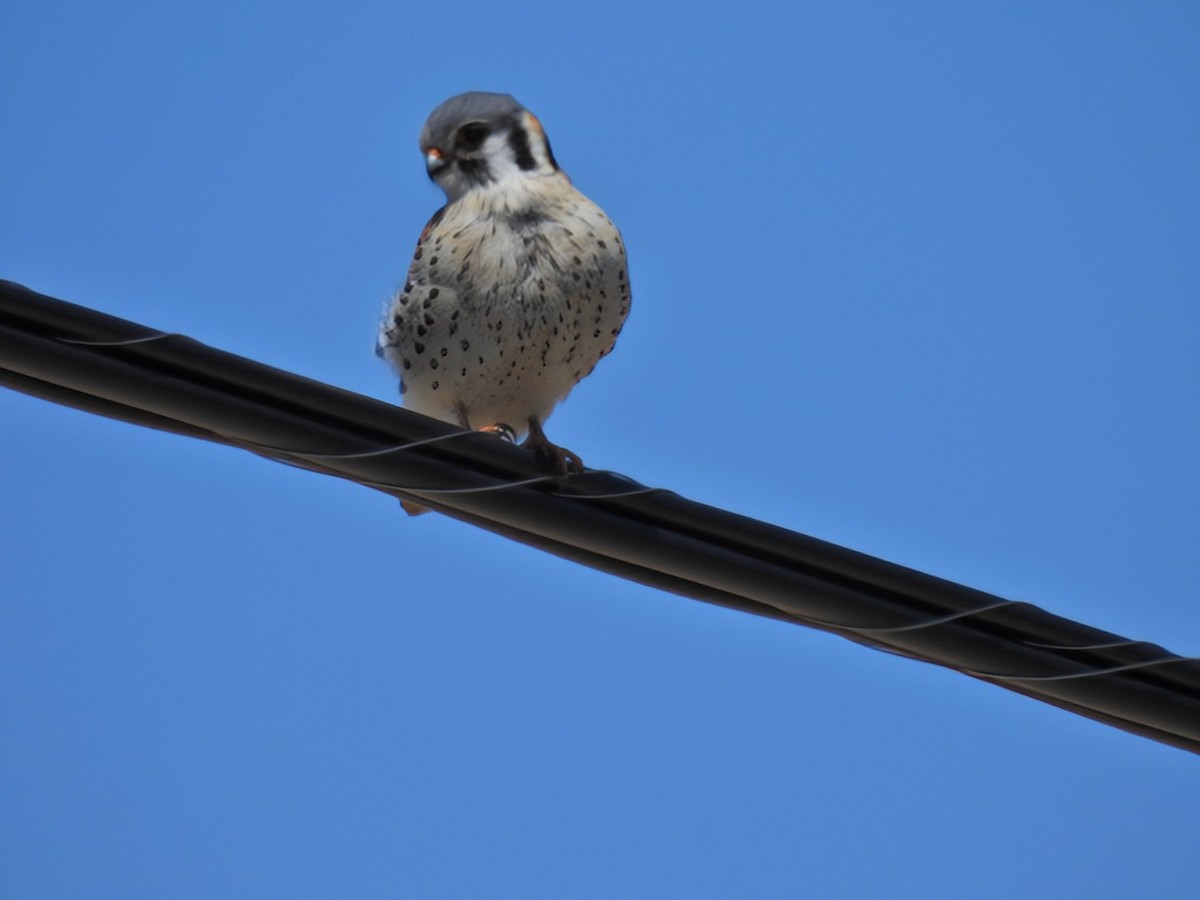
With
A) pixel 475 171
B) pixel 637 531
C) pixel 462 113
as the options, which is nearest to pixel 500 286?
pixel 475 171

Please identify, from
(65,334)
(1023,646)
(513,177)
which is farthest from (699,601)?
(513,177)

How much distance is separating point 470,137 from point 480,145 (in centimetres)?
7

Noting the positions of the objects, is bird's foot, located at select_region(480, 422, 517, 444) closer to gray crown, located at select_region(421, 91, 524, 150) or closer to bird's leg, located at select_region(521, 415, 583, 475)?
bird's leg, located at select_region(521, 415, 583, 475)

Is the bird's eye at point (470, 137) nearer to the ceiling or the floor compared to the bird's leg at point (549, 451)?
nearer to the ceiling

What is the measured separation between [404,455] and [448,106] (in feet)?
10.5

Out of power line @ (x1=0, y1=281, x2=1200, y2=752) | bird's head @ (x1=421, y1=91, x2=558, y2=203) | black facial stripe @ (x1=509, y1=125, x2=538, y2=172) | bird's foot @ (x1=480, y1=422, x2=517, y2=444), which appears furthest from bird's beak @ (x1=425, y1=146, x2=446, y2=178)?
power line @ (x1=0, y1=281, x2=1200, y2=752)

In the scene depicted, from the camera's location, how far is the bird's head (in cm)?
678

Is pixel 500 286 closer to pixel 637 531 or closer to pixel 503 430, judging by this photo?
pixel 503 430

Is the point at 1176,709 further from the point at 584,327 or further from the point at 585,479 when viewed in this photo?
the point at 584,327

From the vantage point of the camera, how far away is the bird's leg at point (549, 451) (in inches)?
213

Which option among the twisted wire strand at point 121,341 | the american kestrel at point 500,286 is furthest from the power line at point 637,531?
the american kestrel at point 500,286

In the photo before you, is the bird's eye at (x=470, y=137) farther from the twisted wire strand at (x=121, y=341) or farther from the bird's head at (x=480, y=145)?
the twisted wire strand at (x=121, y=341)

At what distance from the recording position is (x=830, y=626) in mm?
4285

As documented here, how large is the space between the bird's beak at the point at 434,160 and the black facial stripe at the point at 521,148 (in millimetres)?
281
